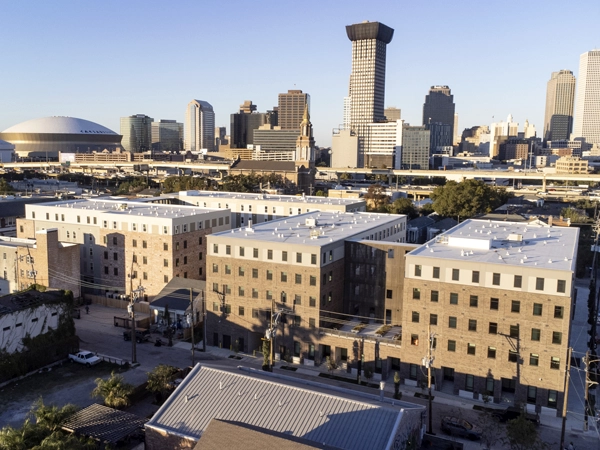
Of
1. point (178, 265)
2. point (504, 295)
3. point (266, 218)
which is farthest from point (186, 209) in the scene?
point (504, 295)

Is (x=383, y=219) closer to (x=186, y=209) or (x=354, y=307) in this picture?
(x=354, y=307)

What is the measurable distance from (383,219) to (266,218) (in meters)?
31.8

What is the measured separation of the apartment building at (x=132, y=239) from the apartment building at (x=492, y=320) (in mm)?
34876

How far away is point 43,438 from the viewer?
32.8 meters

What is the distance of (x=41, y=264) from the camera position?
7019cm

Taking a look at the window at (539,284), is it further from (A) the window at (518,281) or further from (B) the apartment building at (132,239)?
(B) the apartment building at (132,239)

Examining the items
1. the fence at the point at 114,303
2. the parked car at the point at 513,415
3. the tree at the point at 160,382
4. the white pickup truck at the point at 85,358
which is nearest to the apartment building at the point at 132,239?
the fence at the point at 114,303

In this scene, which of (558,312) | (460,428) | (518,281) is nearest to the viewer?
(460,428)

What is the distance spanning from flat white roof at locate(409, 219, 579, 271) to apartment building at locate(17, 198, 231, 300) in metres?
33.9

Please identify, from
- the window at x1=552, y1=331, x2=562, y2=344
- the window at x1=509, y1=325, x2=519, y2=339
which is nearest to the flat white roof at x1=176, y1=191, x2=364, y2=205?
the window at x1=509, y1=325, x2=519, y2=339

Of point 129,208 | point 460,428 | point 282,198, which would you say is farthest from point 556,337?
point 282,198

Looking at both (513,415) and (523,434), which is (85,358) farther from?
(523,434)

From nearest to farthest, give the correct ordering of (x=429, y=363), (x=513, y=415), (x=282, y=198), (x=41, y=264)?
1. (x=429, y=363)
2. (x=513, y=415)
3. (x=41, y=264)
4. (x=282, y=198)

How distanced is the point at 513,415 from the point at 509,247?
16686 mm
